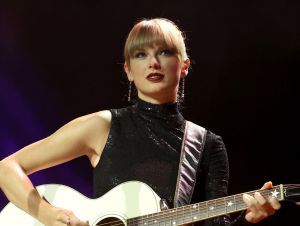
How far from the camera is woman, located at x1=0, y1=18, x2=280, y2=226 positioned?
2660 mm

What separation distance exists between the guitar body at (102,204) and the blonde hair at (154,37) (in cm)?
73

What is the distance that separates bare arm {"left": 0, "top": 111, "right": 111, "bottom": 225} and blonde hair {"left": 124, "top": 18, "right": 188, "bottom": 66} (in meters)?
0.38

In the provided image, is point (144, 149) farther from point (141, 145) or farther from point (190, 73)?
point (190, 73)

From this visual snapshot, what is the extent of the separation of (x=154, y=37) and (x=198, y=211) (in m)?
0.95

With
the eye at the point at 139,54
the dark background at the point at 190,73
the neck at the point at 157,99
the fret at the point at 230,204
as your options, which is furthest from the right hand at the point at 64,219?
the dark background at the point at 190,73

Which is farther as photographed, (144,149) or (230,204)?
(144,149)

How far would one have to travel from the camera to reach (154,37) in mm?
2850

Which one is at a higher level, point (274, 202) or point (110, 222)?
point (274, 202)

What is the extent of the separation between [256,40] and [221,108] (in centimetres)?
54

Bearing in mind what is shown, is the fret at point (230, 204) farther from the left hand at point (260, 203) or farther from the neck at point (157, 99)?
the neck at point (157, 99)

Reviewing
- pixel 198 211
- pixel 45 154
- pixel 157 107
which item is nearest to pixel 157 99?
pixel 157 107

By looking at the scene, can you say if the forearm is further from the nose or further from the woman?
the nose

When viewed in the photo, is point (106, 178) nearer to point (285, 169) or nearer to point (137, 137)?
point (137, 137)

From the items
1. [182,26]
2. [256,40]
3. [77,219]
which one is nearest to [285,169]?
[256,40]
